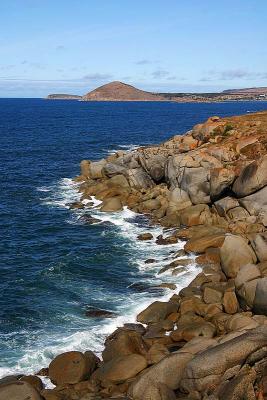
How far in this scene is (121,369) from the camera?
23734 millimetres

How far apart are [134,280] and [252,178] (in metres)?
14.9

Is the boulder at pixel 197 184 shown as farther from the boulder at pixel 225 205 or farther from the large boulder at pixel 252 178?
the large boulder at pixel 252 178

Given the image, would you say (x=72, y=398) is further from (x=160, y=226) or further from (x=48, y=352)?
(x=160, y=226)

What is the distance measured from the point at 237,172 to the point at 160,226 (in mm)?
8694

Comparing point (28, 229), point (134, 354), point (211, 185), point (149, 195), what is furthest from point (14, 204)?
point (134, 354)

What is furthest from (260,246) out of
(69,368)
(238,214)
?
(69,368)

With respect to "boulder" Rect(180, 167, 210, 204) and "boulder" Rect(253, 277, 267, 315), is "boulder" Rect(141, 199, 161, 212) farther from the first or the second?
"boulder" Rect(253, 277, 267, 315)

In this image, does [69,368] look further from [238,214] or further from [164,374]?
[238,214]

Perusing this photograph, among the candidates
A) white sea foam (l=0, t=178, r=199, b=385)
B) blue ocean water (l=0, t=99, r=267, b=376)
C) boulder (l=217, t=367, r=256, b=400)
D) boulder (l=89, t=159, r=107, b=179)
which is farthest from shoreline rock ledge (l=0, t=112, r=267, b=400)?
blue ocean water (l=0, t=99, r=267, b=376)

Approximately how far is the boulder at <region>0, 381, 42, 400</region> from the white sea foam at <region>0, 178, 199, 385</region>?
320 cm

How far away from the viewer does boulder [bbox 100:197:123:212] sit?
53.0 meters

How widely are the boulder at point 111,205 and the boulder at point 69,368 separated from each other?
92.3 feet

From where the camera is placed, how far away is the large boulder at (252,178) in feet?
143

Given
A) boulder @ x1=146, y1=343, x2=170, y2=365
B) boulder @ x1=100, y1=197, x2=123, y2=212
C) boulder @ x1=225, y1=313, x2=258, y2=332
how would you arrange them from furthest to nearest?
1. boulder @ x1=100, y1=197, x2=123, y2=212
2. boulder @ x1=225, y1=313, x2=258, y2=332
3. boulder @ x1=146, y1=343, x2=170, y2=365
